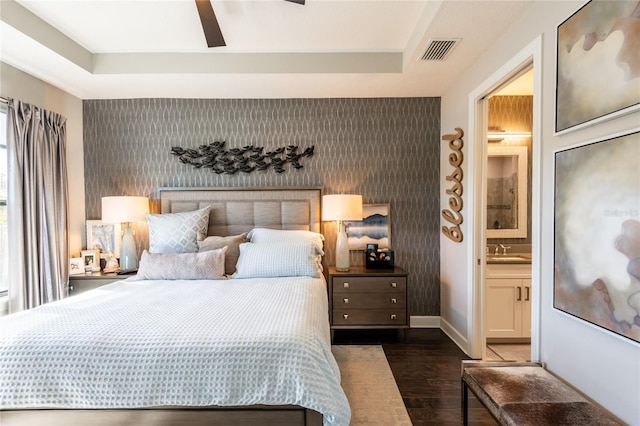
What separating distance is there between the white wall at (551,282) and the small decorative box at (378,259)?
0.77 meters

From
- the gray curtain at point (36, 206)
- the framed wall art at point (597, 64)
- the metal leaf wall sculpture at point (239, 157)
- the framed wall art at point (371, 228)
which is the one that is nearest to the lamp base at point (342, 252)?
the framed wall art at point (371, 228)

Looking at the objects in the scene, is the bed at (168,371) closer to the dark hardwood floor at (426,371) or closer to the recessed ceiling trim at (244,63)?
the dark hardwood floor at (426,371)

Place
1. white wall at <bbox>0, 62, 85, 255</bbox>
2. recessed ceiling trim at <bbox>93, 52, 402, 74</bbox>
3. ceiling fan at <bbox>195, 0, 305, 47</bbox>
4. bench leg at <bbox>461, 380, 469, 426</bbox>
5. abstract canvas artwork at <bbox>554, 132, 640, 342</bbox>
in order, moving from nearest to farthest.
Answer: abstract canvas artwork at <bbox>554, 132, 640, 342</bbox>
ceiling fan at <bbox>195, 0, 305, 47</bbox>
bench leg at <bbox>461, 380, 469, 426</bbox>
recessed ceiling trim at <bbox>93, 52, 402, 74</bbox>
white wall at <bbox>0, 62, 85, 255</bbox>

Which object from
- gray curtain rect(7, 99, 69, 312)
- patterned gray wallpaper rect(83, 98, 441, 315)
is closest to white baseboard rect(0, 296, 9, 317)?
gray curtain rect(7, 99, 69, 312)

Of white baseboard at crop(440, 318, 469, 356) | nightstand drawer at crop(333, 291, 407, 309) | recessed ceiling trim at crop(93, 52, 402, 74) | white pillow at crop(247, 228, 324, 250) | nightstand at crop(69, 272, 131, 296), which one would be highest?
recessed ceiling trim at crop(93, 52, 402, 74)

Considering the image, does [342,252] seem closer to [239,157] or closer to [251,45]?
[239,157]

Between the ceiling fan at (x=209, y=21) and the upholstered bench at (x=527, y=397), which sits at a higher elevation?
the ceiling fan at (x=209, y=21)

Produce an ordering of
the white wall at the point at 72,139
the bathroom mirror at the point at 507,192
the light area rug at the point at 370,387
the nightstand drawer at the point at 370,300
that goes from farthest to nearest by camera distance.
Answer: the bathroom mirror at the point at 507,192 < the nightstand drawer at the point at 370,300 < the white wall at the point at 72,139 < the light area rug at the point at 370,387

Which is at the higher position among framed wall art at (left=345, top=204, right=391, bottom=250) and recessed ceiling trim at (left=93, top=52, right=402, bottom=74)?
recessed ceiling trim at (left=93, top=52, right=402, bottom=74)

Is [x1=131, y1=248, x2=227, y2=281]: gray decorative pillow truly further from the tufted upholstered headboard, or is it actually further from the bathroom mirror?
the bathroom mirror

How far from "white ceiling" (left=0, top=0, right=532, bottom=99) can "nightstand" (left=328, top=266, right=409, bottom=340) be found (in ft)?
6.37

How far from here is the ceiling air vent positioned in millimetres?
2375

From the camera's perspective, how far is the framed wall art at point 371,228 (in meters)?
3.58

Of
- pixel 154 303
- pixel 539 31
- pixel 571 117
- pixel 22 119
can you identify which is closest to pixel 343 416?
pixel 154 303
